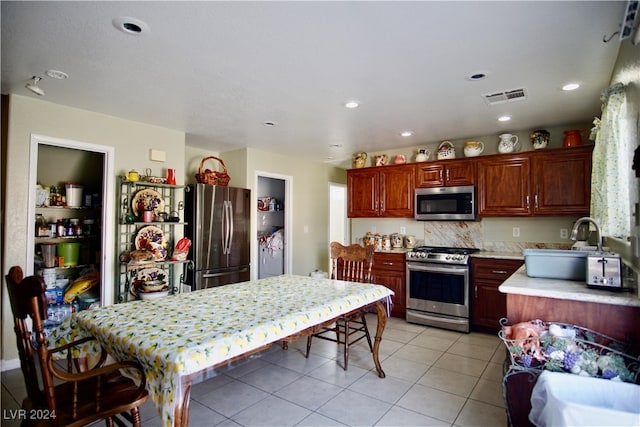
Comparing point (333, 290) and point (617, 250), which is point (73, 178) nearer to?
point (333, 290)

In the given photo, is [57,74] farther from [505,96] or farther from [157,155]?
[505,96]

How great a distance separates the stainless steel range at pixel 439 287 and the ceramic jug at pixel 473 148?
1206mm

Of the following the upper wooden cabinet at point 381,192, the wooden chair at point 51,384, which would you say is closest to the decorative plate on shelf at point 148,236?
the wooden chair at point 51,384

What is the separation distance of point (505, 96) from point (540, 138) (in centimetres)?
130

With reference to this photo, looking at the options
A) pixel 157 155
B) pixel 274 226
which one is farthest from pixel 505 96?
pixel 274 226

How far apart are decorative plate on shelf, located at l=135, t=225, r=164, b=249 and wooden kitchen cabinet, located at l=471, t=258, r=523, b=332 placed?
3598 mm

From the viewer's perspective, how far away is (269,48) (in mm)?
2150

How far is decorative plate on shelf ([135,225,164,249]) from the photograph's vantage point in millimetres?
3701

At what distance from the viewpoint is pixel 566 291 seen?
1935mm

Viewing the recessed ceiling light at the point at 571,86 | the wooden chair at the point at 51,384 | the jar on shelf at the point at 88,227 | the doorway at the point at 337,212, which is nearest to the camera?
the wooden chair at the point at 51,384

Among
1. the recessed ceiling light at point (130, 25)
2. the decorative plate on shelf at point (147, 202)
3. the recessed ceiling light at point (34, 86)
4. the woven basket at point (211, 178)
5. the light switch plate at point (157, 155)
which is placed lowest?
the decorative plate on shelf at point (147, 202)

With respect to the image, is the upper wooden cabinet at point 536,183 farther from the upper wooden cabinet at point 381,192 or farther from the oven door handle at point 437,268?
the upper wooden cabinet at point 381,192

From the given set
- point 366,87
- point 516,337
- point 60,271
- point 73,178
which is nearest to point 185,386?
point 516,337

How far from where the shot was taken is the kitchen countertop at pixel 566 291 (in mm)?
1796
